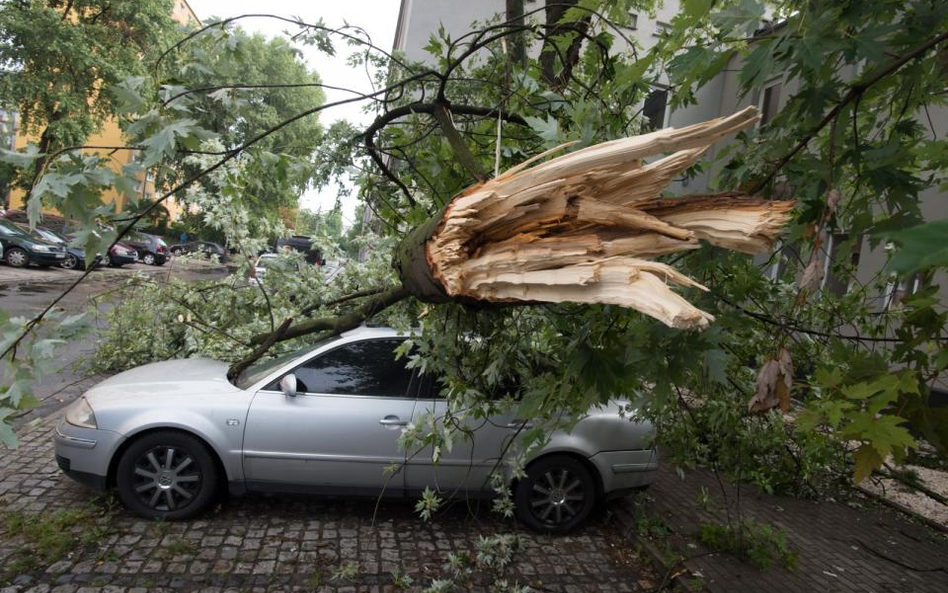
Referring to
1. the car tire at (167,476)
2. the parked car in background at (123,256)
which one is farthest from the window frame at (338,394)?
the parked car in background at (123,256)

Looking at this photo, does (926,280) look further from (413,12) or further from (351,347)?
(413,12)

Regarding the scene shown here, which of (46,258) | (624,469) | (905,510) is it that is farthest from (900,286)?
(46,258)

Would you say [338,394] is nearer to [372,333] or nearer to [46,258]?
[372,333]

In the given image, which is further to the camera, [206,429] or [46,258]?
[46,258]

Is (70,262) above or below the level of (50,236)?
below

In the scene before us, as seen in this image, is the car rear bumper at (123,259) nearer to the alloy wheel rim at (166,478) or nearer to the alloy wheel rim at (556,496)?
the alloy wheel rim at (166,478)

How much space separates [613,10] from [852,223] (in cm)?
167

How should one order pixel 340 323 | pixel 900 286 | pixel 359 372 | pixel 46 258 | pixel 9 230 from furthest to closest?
pixel 46 258 < pixel 9 230 < pixel 359 372 < pixel 900 286 < pixel 340 323

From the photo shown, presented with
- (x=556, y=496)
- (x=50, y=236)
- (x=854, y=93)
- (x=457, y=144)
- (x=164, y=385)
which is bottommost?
(x=556, y=496)

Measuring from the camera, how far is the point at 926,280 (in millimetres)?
2582

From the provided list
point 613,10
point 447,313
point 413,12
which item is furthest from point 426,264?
point 413,12

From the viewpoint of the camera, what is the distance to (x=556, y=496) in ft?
16.4

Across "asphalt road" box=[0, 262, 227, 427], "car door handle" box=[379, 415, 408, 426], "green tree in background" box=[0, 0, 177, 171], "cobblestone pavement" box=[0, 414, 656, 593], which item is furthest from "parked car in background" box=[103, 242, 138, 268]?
"car door handle" box=[379, 415, 408, 426]

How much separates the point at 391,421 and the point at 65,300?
1348 centimetres
